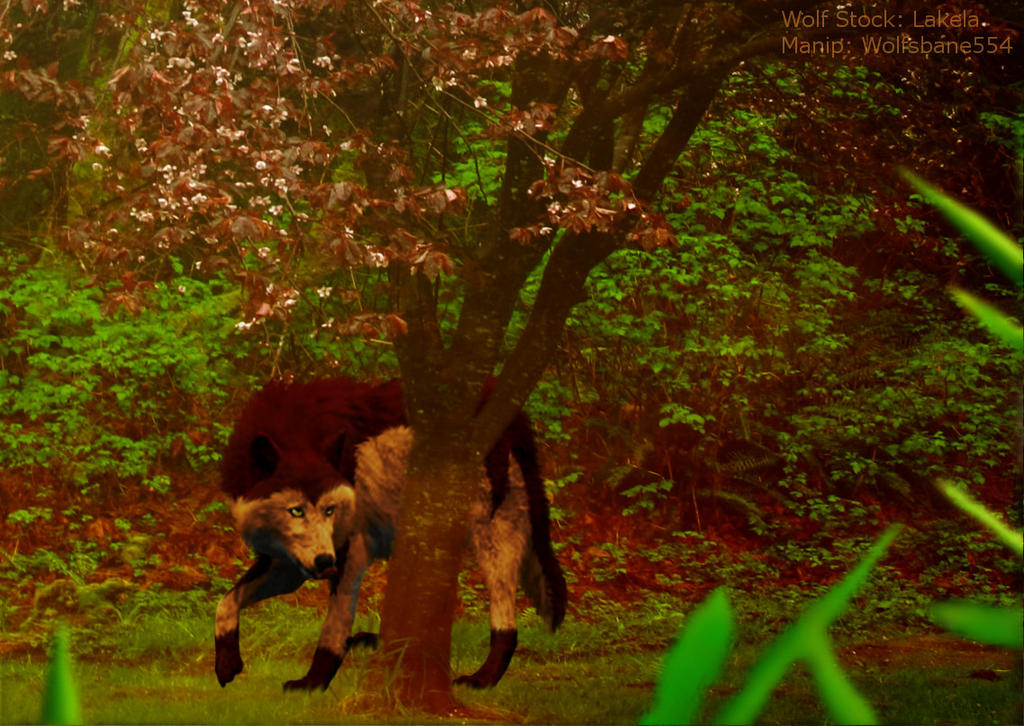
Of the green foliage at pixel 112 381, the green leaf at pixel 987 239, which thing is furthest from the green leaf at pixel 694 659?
the green foliage at pixel 112 381

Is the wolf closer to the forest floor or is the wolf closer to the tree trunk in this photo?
the tree trunk

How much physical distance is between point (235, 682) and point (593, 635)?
2140mm

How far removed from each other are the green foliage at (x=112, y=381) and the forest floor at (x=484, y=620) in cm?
29

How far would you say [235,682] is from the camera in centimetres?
602

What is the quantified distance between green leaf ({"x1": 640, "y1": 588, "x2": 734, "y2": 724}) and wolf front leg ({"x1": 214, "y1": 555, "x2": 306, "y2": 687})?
5.55 metres

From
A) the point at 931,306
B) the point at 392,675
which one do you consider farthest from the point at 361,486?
the point at 931,306

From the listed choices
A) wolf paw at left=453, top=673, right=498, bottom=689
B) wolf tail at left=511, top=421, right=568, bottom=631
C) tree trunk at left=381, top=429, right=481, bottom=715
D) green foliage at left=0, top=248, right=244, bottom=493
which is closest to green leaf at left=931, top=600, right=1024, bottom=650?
tree trunk at left=381, top=429, right=481, bottom=715

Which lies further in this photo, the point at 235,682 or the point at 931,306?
the point at 931,306

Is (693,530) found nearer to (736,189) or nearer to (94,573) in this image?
(736,189)

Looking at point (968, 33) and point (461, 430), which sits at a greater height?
point (968, 33)

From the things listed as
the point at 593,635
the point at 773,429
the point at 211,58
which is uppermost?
the point at 211,58

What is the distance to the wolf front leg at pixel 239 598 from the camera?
5746 mm

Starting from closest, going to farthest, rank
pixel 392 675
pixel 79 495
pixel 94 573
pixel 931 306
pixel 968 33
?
1. pixel 392 675
2. pixel 968 33
3. pixel 94 573
4. pixel 79 495
5. pixel 931 306

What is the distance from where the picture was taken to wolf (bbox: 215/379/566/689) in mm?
5426
